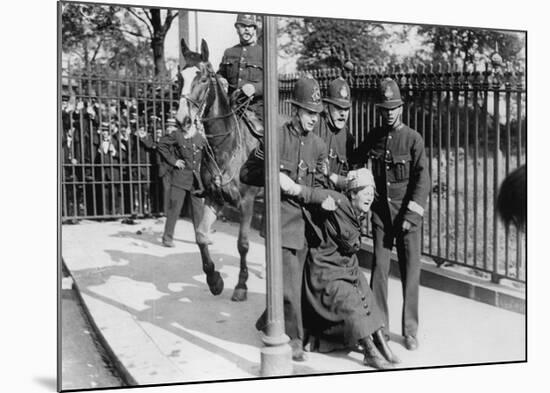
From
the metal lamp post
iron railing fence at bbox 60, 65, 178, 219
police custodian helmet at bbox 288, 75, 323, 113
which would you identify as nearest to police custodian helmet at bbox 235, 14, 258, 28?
the metal lamp post

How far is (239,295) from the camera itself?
20.9 feet

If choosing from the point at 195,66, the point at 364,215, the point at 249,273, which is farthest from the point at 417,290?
the point at 195,66

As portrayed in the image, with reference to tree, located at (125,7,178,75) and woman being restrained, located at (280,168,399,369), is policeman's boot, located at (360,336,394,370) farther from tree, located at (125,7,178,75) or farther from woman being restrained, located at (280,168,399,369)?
tree, located at (125,7,178,75)

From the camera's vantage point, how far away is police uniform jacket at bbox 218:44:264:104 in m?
6.25

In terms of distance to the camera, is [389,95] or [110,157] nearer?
[110,157]

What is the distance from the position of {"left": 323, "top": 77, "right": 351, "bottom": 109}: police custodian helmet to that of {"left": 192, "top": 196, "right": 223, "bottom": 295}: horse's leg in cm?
131

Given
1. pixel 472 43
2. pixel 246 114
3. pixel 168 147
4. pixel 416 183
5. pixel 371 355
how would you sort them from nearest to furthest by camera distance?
pixel 168 147 → pixel 246 114 → pixel 371 355 → pixel 416 183 → pixel 472 43

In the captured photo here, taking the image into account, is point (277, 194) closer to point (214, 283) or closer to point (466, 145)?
point (214, 283)

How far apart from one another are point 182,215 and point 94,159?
804 millimetres

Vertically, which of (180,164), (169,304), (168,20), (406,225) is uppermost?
(168,20)

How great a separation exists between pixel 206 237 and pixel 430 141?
2101mm

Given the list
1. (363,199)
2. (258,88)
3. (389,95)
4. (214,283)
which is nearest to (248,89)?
(258,88)

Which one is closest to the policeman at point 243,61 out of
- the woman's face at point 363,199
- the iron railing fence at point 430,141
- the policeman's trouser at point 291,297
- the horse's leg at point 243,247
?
the iron railing fence at point 430,141

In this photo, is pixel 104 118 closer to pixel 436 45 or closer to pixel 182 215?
pixel 182 215
